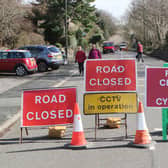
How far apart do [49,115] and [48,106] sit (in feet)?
0.61

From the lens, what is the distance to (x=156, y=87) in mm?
7922

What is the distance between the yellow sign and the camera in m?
8.16

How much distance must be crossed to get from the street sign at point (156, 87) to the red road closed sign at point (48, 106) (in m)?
1.51

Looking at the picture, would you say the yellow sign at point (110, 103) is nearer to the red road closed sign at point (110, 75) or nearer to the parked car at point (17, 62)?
the red road closed sign at point (110, 75)

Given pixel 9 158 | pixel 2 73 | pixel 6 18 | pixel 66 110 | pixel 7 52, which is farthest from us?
pixel 6 18

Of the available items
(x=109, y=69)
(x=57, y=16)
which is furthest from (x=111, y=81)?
(x=57, y=16)

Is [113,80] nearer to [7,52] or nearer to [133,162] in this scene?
[133,162]

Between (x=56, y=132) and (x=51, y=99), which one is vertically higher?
(x=51, y=99)

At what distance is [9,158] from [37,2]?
53317 millimetres

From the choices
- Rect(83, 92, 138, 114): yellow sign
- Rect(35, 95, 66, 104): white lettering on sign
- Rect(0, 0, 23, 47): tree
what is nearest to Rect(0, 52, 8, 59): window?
Rect(0, 0, 23, 47): tree

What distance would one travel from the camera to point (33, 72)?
25.1 metres

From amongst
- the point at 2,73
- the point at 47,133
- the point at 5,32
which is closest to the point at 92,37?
the point at 5,32

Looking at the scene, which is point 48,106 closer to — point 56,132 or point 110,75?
point 56,132

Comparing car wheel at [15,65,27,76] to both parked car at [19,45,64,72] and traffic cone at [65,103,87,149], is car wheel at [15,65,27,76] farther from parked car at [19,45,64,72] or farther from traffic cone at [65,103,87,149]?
traffic cone at [65,103,87,149]
